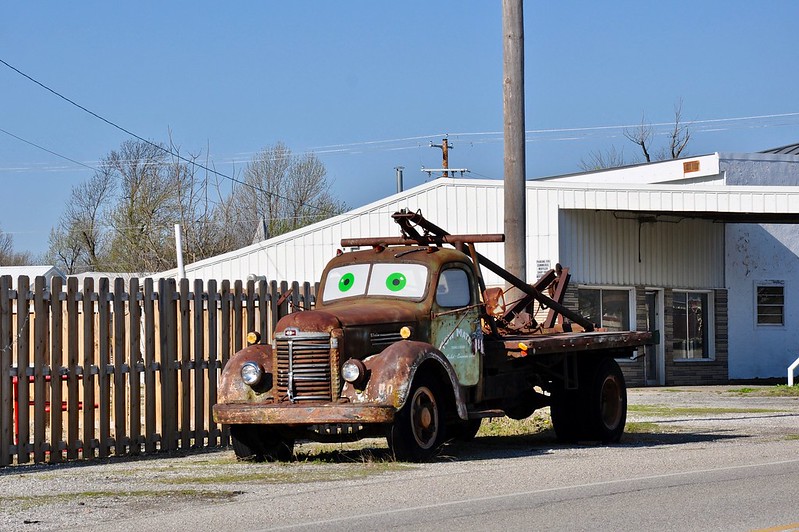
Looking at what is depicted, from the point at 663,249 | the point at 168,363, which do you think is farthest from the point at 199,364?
the point at 663,249

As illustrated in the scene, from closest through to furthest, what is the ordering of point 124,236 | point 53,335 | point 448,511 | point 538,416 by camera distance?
point 448,511
point 53,335
point 538,416
point 124,236

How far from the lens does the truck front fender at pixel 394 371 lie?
40.5 ft

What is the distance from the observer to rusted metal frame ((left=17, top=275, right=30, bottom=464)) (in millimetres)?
12984

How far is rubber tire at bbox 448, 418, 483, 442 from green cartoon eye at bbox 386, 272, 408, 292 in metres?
2.33

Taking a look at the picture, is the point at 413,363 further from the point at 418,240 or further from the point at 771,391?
the point at 771,391

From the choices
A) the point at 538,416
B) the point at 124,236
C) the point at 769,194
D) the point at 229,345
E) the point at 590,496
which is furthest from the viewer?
the point at 124,236

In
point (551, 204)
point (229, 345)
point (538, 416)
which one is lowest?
point (538, 416)

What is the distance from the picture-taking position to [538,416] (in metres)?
19.2

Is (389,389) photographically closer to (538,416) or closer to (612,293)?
(538,416)

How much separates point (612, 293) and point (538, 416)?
13.7 metres

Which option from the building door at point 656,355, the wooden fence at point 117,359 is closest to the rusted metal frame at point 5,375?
the wooden fence at point 117,359

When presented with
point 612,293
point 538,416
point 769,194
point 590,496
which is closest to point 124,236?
point 612,293

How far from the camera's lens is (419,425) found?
12.9 meters

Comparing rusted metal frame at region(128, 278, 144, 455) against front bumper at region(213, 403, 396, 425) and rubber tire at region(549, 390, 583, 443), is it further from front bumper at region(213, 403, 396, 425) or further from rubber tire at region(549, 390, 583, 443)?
rubber tire at region(549, 390, 583, 443)
